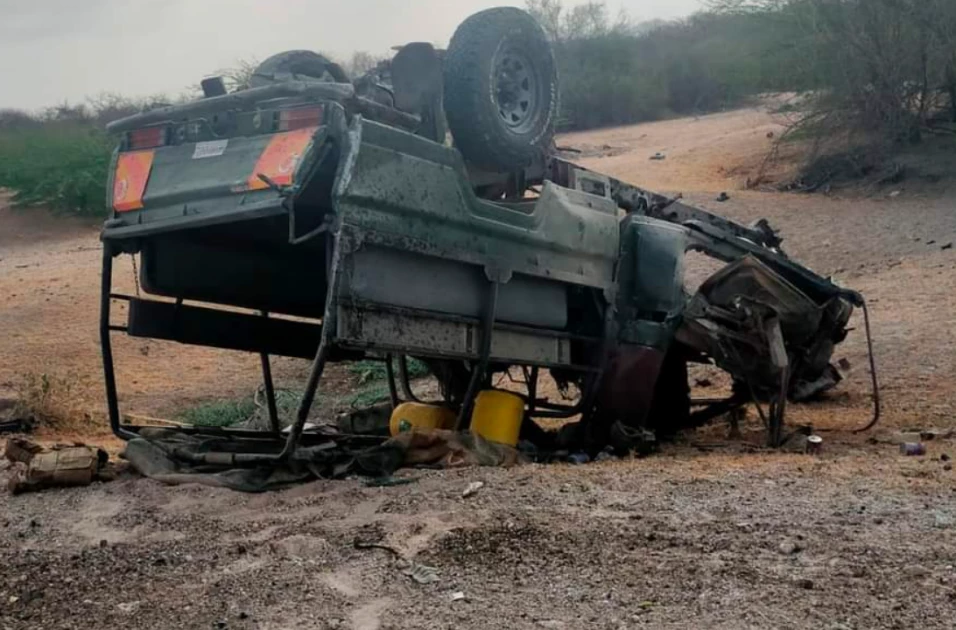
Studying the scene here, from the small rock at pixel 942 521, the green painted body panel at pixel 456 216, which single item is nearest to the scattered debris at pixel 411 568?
the green painted body panel at pixel 456 216

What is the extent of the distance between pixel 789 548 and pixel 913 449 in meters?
2.60

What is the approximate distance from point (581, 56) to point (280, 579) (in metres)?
36.5

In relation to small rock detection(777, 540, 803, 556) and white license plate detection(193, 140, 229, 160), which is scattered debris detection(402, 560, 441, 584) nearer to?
small rock detection(777, 540, 803, 556)

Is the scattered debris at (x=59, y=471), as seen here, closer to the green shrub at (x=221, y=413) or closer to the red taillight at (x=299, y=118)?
the red taillight at (x=299, y=118)

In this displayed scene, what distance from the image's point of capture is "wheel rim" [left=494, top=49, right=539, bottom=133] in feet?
20.2

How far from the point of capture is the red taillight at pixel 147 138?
5.96m

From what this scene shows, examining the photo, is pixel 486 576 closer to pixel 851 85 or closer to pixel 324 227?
pixel 324 227

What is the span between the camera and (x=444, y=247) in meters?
5.64

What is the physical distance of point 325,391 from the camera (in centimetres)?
1149

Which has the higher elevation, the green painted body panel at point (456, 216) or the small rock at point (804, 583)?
the green painted body panel at point (456, 216)

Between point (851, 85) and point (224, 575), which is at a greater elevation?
point (851, 85)

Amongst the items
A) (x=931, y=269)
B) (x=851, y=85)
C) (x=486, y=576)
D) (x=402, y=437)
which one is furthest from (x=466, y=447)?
(x=851, y=85)

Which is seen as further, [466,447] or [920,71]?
[920,71]

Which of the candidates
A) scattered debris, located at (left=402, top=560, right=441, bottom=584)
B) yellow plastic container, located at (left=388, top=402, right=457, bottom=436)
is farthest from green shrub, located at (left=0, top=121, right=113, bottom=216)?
scattered debris, located at (left=402, top=560, right=441, bottom=584)
